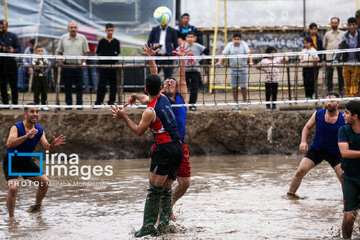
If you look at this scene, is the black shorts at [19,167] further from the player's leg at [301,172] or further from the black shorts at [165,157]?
the player's leg at [301,172]

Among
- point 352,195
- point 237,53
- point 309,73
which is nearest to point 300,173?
point 352,195

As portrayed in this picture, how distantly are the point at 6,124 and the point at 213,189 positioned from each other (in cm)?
512

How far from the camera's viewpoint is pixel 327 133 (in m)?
8.83

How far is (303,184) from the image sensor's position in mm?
10359

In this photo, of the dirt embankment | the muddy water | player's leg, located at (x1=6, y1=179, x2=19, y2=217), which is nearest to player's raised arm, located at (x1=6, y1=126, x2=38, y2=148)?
player's leg, located at (x1=6, y1=179, x2=19, y2=217)

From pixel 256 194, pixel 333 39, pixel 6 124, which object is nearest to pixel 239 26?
pixel 333 39

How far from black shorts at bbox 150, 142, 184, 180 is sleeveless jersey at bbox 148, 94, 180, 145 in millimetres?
71

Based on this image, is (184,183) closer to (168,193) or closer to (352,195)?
(168,193)

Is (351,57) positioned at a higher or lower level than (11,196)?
higher

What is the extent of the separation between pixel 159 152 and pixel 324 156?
3.04m

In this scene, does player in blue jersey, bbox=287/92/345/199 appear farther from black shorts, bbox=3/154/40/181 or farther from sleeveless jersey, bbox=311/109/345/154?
black shorts, bbox=3/154/40/181

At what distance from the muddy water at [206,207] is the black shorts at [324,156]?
0.60 meters

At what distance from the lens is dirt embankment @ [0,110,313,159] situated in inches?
510

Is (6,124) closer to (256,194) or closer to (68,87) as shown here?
(68,87)
